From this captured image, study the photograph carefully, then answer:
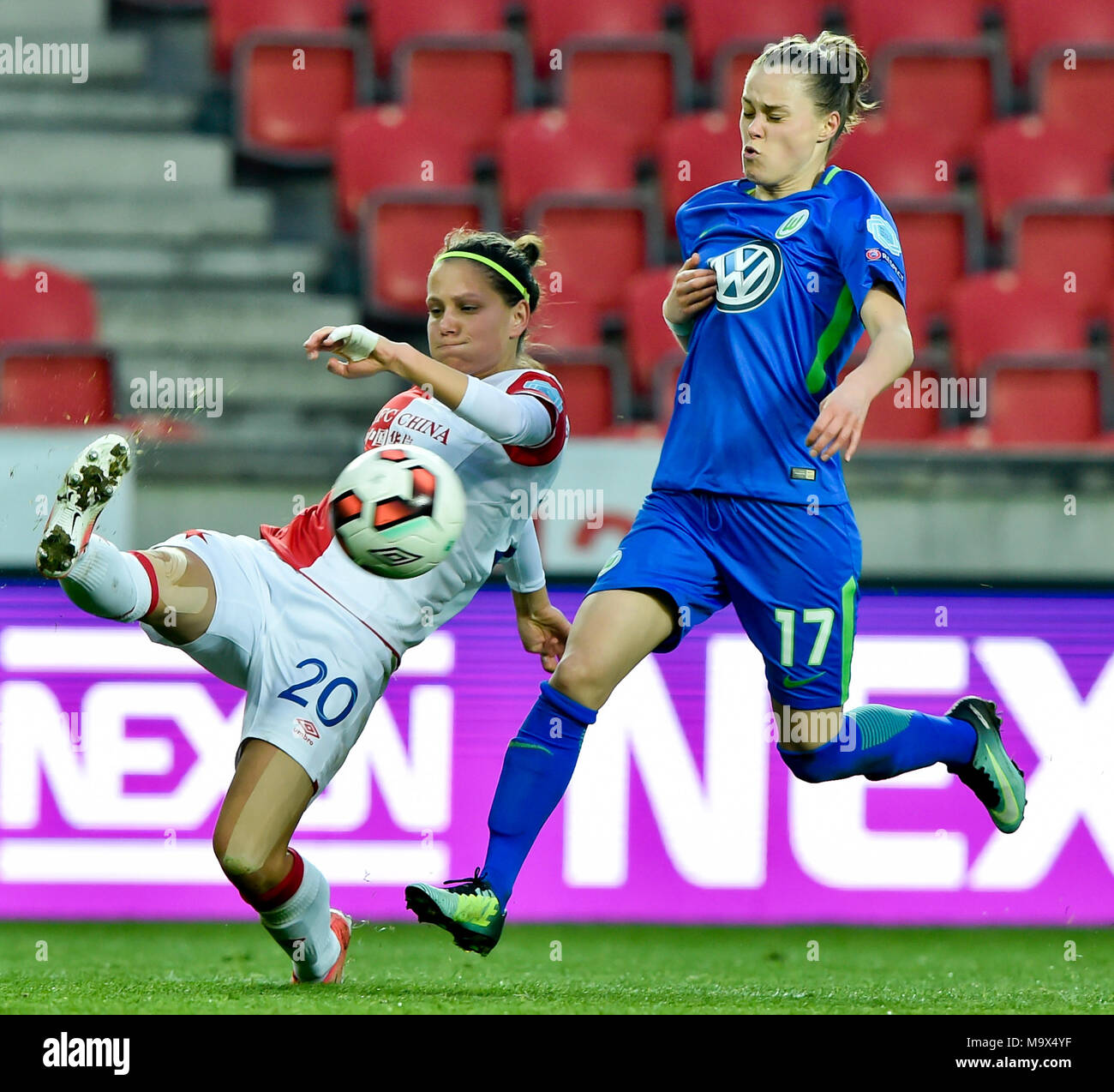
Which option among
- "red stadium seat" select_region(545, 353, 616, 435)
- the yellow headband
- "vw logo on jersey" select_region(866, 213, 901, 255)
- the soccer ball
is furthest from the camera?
"red stadium seat" select_region(545, 353, 616, 435)

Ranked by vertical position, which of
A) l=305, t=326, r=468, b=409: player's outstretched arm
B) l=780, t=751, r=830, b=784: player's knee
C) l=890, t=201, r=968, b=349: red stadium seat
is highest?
l=890, t=201, r=968, b=349: red stadium seat

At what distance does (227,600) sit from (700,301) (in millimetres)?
1219

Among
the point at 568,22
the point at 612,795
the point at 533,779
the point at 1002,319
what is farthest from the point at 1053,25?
the point at 533,779

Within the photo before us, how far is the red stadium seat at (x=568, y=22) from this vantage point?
8641 millimetres

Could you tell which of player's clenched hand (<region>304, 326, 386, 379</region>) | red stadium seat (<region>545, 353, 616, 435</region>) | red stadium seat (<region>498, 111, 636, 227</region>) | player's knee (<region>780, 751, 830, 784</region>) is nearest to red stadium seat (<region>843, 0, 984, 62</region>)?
red stadium seat (<region>498, 111, 636, 227</region>)

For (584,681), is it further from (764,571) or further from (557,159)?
(557,159)

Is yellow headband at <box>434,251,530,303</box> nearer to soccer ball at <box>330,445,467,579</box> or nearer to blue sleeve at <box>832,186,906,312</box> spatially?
soccer ball at <box>330,445,467,579</box>

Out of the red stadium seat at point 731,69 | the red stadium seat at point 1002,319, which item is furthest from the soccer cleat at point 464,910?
the red stadium seat at point 731,69

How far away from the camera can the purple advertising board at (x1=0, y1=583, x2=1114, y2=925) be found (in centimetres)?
542

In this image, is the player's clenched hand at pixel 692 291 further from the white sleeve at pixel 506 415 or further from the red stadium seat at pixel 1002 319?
the red stadium seat at pixel 1002 319

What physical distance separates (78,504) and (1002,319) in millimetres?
4912

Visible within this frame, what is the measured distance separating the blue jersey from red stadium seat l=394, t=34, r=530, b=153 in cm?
473

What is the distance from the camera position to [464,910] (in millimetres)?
3508

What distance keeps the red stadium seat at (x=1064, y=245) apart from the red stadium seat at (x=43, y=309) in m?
3.99
